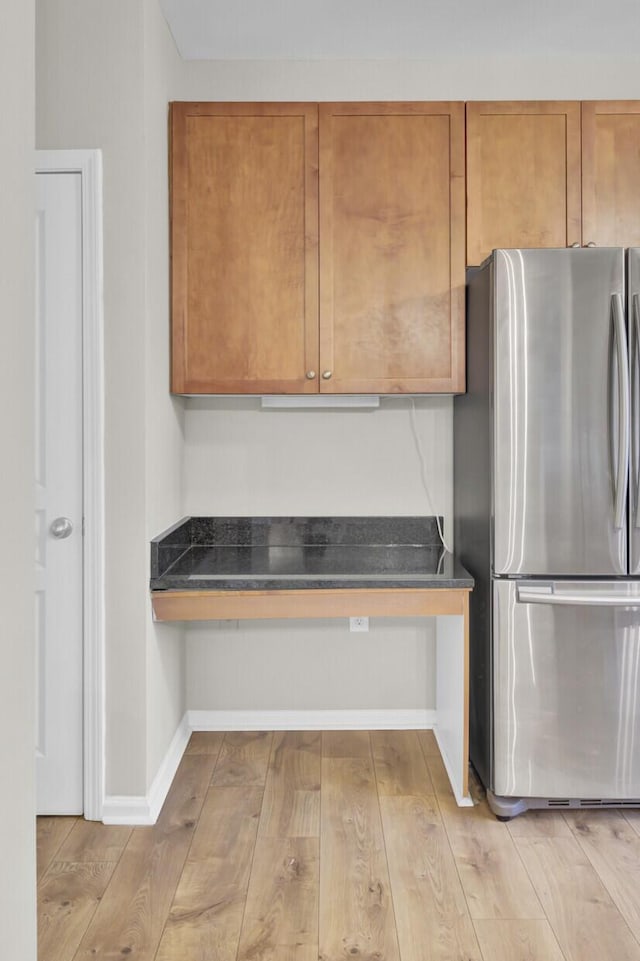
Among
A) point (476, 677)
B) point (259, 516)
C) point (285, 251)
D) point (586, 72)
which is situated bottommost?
point (476, 677)

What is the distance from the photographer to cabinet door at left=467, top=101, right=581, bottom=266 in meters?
2.71

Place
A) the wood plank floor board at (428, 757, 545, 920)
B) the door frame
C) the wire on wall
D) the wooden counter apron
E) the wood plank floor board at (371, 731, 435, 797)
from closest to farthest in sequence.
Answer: the wood plank floor board at (428, 757, 545, 920)
the door frame
the wooden counter apron
the wood plank floor board at (371, 731, 435, 797)
the wire on wall

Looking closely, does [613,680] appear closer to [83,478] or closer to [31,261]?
[83,478]

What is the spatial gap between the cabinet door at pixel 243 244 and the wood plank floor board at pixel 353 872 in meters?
1.51

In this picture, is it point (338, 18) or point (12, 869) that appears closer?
point (12, 869)

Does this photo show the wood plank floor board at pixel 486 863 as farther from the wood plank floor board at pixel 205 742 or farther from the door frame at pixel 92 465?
the door frame at pixel 92 465

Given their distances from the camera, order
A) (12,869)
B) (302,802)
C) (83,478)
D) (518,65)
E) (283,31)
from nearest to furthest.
Answer: 1. (12,869)
2. (83,478)
3. (302,802)
4. (283,31)
5. (518,65)

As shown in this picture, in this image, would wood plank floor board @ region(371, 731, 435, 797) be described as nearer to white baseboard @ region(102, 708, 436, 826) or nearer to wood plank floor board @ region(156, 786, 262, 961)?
white baseboard @ region(102, 708, 436, 826)

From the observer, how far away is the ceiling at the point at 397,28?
8.37 feet

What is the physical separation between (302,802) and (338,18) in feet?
9.05

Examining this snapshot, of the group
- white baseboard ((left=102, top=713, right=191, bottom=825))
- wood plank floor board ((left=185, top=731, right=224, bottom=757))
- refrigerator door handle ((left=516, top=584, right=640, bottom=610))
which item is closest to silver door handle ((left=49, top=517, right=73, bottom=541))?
white baseboard ((left=102, top=713, right=191, bottom=825))

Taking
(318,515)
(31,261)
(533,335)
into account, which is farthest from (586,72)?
(31,261)

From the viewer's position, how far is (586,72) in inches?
116

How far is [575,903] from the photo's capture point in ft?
6.48
